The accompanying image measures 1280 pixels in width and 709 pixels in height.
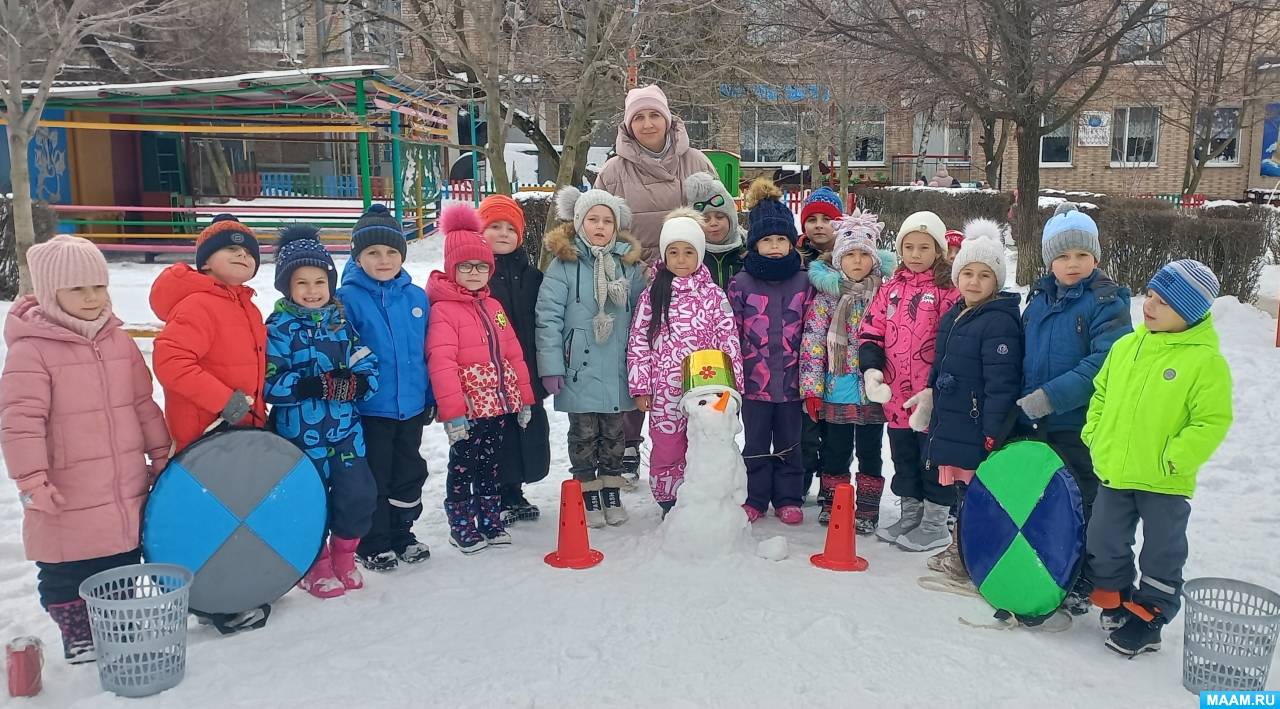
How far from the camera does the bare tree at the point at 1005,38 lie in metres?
9.30

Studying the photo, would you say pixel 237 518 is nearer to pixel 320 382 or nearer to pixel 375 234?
pixel 320 382

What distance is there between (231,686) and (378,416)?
4.25 ft

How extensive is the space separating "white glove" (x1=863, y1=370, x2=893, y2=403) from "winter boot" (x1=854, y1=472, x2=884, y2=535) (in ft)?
1.97

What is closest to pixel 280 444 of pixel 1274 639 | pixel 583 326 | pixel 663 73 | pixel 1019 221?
pixel 583 326

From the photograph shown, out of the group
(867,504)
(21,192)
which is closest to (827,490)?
(867,504)

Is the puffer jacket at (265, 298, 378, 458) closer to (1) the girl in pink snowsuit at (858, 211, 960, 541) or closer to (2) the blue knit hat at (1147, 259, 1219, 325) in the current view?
(1) the girl in pink snowsuit at (858, 211, 960, 541)

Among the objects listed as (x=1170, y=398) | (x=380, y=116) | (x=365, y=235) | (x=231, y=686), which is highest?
(x=380, y=116)

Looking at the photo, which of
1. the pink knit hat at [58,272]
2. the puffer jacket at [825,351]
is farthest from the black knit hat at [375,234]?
the puffer jacket at [825,351]

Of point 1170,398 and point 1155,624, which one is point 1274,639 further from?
point 1170,398

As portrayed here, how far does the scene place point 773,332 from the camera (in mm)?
4637

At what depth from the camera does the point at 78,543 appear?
10.6 ft

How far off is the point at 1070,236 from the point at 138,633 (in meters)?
3.68

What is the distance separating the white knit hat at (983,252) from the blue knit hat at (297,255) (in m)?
2.64

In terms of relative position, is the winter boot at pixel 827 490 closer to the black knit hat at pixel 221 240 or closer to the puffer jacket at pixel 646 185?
the puffer jacket at pixel 646 185
